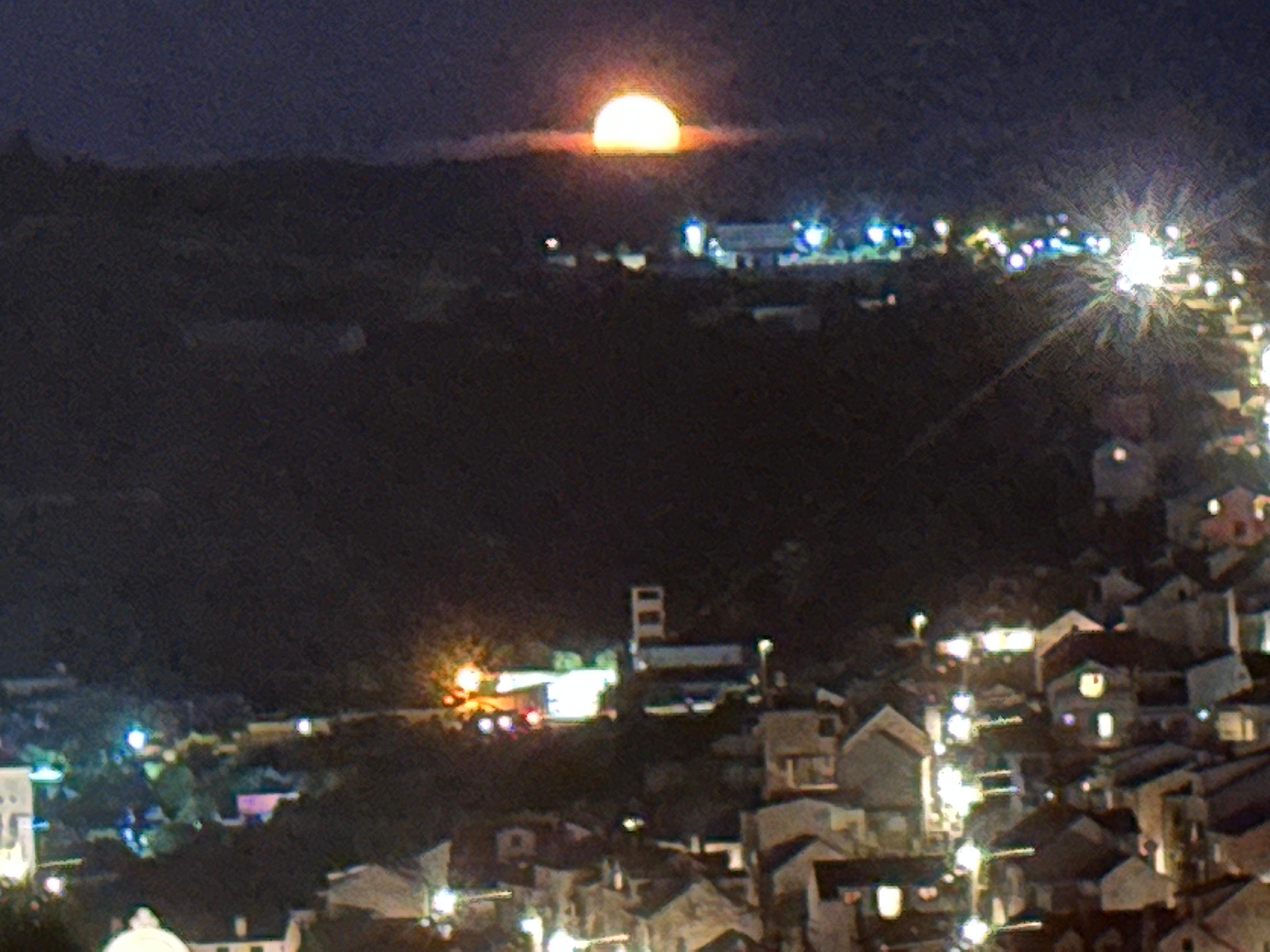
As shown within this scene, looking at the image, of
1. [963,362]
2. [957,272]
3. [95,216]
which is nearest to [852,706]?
[963,362]

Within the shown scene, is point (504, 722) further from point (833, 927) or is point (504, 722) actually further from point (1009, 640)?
point (833, 927)

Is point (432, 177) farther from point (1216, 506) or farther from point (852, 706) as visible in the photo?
point (852, 706)

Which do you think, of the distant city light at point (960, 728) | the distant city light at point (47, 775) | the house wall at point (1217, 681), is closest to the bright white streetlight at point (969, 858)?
the distant city light at point (960, 728)

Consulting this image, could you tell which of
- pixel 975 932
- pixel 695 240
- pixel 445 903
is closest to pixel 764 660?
pixel 445 903

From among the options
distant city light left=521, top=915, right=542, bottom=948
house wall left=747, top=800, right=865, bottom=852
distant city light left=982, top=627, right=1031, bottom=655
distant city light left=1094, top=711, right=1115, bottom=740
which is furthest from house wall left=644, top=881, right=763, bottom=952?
distant city light left=982, top=627, right=1031, bottom=655

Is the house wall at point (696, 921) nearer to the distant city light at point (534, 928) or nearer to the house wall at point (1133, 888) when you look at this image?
the distant city light at point (534, 928)

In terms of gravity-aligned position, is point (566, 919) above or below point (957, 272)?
below

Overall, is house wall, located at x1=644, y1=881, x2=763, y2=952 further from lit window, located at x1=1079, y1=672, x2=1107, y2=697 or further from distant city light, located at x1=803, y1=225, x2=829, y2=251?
distant city light, located at x1=803, y1=225, x2=829, y2=251
